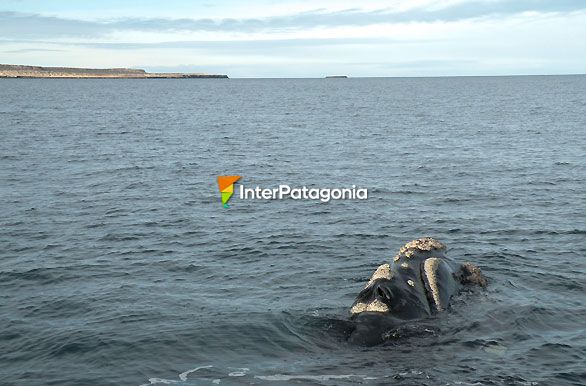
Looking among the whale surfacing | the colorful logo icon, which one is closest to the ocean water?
the whale surfacing

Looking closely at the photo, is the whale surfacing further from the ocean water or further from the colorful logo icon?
the colorful logo icon

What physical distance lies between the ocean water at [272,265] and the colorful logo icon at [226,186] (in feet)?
2.27

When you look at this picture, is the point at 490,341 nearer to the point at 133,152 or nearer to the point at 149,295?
the point at 149,295

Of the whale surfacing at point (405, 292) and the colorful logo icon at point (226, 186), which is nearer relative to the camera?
the whale surfacing at point (405, 292)

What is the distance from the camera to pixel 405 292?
60.1 feet

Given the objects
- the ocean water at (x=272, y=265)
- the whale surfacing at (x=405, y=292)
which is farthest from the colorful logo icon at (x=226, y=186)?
the whale surfacing at (x=405, y=292)

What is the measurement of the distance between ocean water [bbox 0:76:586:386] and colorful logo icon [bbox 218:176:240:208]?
691 millimetres

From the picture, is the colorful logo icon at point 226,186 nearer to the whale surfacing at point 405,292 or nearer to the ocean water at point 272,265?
the ocean water at point 272,265

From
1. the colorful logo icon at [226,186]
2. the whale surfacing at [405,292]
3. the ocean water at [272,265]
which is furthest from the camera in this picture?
the colorful logo icon at [226,186]

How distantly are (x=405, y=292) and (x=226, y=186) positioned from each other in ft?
87.5

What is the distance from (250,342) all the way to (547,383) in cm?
814

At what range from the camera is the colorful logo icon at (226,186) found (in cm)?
3893

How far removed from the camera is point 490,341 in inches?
704

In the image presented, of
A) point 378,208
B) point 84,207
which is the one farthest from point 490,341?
point 84,207
